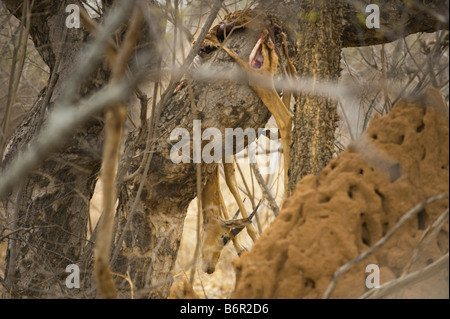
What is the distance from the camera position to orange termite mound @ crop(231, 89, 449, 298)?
2.06 metres

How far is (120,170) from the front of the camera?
146 inches

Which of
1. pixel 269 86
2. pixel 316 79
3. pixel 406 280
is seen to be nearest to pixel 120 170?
pixel 269 86

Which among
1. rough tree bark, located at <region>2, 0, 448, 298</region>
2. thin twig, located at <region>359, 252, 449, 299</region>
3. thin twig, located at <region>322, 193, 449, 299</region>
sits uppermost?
rough tree bark, located at <region>2, 0, 448, 298</region>

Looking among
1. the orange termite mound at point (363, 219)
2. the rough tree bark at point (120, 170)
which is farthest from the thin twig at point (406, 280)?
the rough tree bark at point (120, 170)

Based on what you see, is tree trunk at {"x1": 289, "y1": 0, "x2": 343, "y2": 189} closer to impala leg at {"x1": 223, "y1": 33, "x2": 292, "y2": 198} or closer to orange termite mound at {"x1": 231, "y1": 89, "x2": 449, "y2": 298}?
impala leg at {"x1": 223, "y1": 33, "x2": 292, "y2": 198}

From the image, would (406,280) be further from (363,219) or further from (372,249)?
(363,219)

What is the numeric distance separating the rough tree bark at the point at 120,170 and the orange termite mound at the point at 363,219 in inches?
64.9

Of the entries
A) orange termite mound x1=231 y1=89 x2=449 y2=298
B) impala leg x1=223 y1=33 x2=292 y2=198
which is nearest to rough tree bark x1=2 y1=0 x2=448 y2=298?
impala leg x1=223 y1=33 x2=292 y2=198

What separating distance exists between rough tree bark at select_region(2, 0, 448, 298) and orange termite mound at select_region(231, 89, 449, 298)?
165 centimetres

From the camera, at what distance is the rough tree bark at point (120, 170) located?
385cm

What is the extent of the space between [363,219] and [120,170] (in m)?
2.02

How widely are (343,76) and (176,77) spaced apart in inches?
146
